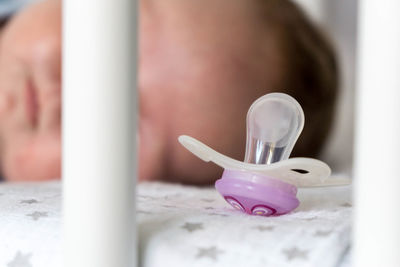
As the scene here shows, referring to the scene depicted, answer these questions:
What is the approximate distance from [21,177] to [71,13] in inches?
30.1

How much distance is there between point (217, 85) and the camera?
1016 mm

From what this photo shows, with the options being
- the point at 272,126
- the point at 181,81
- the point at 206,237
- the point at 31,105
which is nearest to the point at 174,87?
the point at 181,81

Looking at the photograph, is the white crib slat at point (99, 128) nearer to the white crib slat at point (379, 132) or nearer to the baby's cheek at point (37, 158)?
the white crib slat at point (379, 132)

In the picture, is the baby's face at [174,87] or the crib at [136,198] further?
the baby's face at [174,87]

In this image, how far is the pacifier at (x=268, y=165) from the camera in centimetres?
48

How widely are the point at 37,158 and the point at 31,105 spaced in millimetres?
106

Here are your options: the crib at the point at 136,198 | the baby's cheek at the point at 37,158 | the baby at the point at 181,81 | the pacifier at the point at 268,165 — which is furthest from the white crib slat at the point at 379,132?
the baby's cheek at the point at 37,158

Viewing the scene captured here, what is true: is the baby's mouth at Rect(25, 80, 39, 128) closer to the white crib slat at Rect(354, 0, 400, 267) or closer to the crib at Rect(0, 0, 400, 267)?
the crib at Rect(0, 0, 400, 267)

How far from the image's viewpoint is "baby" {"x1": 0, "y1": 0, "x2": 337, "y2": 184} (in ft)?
3.32

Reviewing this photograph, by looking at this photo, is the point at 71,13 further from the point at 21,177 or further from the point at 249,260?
the point at 21,177

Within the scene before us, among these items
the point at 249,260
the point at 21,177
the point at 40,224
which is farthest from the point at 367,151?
the point at 21,177

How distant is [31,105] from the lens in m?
1.08

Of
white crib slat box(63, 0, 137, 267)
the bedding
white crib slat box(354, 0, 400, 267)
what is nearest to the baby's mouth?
the bedding

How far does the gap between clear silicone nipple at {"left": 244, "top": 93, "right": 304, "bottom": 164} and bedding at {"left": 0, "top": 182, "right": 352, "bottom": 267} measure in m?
0.06
